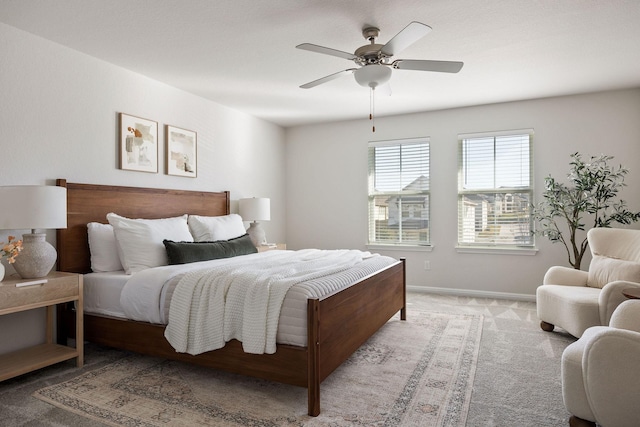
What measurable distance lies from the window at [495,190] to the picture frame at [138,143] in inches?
149

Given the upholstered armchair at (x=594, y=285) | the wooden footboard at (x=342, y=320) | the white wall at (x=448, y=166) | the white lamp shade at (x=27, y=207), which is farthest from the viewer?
the white wall at (x=448, y=166)

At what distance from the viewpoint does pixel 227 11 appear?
270 centimetres

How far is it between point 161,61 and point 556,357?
4111 millimetres

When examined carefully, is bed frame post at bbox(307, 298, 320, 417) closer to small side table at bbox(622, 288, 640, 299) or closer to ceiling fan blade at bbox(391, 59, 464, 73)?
ceiling fan blade at bbox(391, 59, 464, 73)

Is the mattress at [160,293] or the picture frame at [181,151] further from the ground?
the picture frame at [181,151]

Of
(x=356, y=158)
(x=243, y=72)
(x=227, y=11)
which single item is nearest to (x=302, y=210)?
(x=356, y=158)

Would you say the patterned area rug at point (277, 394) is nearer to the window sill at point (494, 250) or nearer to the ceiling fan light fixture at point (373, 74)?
the ceiling fan light fixture at point (373, 74)

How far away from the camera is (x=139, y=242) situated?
325cm

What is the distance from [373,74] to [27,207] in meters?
2.53

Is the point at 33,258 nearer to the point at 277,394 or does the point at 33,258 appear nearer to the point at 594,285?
the point at 277,394

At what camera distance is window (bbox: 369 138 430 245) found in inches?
217

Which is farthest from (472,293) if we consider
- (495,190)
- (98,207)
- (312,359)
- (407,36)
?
(98,207)

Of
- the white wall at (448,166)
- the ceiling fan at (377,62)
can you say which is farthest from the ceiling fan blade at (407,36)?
the white wall at (448,166)

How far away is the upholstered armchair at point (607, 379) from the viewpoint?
1.68 m
